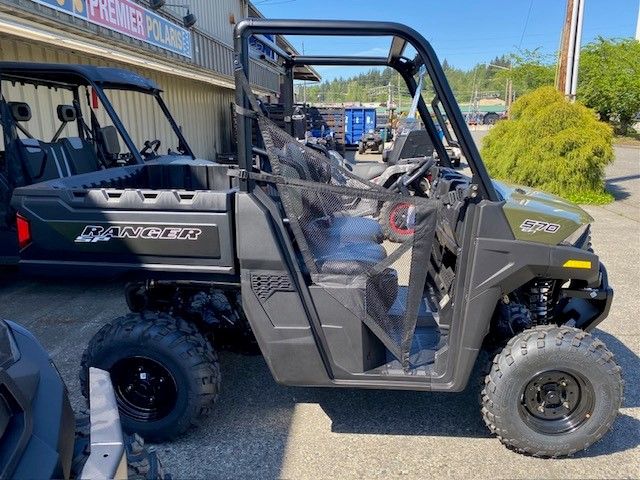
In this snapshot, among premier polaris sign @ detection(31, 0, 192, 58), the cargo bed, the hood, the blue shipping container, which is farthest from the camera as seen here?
the blue shipping container

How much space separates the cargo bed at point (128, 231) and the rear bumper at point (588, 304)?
1.98m

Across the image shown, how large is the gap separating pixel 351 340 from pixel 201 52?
13.4 metres

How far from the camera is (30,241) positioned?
266cm

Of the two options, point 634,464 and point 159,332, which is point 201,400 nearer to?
point 159,332

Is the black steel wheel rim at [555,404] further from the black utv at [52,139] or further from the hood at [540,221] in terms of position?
the black utv at [52,139]

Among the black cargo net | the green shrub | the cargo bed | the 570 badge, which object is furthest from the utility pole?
the cargo bed

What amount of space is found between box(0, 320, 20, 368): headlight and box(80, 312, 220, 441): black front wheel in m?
0.88

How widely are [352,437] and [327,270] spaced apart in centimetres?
101

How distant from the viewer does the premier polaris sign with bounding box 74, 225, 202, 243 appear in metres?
2.57

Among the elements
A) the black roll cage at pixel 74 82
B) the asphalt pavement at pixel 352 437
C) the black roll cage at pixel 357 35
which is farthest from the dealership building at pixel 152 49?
the asphalt pavement at pixel 352 437

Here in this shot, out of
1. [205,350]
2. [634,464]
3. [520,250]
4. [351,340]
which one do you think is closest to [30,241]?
[205,350]

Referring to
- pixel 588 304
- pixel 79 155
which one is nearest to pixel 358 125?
pixel 79 155

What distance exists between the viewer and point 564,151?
409 inches

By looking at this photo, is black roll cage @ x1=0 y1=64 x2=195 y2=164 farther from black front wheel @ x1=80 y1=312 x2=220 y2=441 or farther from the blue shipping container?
the blue shipping container
